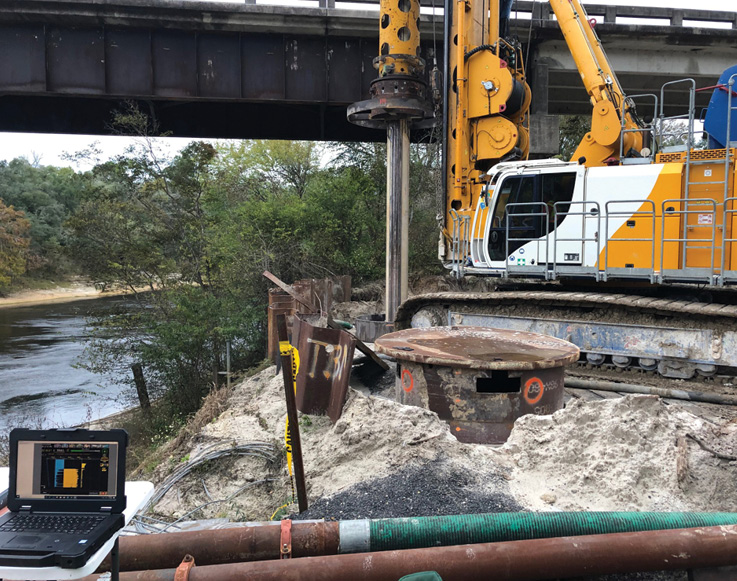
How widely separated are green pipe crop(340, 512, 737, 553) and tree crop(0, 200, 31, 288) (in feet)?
138

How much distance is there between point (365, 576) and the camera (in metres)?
3.03

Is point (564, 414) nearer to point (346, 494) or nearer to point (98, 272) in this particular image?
point (346, 494)

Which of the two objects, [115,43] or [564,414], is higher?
[115,43]

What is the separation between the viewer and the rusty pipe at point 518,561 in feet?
9.95

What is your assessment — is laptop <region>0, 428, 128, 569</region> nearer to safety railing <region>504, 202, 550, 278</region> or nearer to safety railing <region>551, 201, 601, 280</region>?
safety railing <region>551, 201, 601, 280</region>

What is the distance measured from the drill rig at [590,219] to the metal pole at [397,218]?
1007mm

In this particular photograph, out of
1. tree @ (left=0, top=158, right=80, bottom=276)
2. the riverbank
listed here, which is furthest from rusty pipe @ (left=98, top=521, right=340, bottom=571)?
tree @ (left=0, top=158, right=80, bottom=276)

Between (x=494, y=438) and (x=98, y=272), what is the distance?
42.5 feet

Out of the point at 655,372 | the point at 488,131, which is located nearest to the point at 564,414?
the point at 655,372

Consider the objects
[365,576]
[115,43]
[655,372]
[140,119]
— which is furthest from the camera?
[140,119]

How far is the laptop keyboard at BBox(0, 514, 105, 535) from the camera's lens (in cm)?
231

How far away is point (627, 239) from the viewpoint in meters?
9.19

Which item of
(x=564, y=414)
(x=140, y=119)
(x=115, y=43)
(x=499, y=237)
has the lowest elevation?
(x=564, y=414)

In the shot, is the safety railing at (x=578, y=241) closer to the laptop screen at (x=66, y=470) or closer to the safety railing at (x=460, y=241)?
the safety railing at (x=460, y=241)
